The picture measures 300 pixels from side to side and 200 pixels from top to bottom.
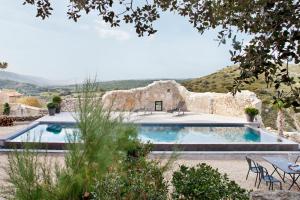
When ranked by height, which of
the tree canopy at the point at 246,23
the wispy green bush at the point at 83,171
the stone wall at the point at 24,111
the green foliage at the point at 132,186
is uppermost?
the tree canopy at the point at 246,23

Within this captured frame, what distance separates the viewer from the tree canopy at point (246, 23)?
226cm

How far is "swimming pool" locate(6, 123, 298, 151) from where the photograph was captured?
11.2 metres

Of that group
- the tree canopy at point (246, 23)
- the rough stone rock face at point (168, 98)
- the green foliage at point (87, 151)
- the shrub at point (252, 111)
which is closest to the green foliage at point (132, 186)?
the green foliage at point (87, 151)

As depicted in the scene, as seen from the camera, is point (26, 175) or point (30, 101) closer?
point (26, 175)

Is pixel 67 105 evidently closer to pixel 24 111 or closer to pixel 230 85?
pixel 24 111

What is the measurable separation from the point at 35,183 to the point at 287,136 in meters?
12.1

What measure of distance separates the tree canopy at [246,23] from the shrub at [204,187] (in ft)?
5.21

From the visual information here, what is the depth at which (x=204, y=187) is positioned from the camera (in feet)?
13.1

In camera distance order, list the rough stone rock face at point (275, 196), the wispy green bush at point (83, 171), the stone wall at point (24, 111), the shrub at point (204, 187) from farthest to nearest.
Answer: the stone wall at point (24, 111)
the rough stone rock face at point (275, 196)
the shrub at point (204, 187)
the wispy green bush at point (83, 171)

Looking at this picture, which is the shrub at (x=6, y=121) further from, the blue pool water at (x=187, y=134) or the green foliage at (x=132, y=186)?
the green foliage at (x=132, y=186)

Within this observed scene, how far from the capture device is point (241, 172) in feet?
29.8

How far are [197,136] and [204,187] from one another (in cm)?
1104

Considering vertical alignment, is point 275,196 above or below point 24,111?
above

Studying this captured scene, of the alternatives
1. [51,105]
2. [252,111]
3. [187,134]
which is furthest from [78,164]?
[51,105]
